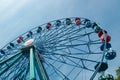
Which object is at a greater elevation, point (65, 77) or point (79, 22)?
point (79, 22)

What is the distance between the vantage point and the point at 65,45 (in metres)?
23.9

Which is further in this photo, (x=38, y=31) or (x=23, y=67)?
(x=38, y=31)

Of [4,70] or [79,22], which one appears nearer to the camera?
[4,70]

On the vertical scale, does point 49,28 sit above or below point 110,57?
above

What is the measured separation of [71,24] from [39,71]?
21.9ft

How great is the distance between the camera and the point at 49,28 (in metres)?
27.0

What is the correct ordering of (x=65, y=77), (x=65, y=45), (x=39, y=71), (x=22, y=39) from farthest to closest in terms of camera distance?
(x=22, y=39) → (x=65, y=45) → (x=65, y=77) → (x=39, y=71)

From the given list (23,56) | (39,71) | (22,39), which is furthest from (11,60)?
(22,39)

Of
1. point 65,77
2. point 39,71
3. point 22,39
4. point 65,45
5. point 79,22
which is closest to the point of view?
point 39,71

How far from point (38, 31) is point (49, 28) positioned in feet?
3.22

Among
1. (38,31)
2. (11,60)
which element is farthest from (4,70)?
(38,31)

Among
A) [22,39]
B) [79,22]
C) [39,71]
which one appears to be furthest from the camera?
[22,39]

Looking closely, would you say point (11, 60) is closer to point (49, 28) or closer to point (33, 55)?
point (33, 55)

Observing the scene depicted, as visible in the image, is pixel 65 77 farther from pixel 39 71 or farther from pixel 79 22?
pixel 79 22
